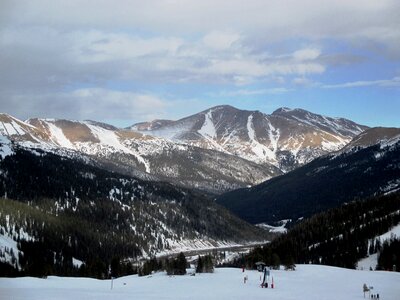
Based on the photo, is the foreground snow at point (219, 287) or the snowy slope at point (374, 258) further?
the snowy slope at point (374, 258)

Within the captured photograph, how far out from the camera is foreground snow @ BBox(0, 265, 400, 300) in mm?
65125

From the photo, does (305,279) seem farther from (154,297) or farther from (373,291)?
(154,297)

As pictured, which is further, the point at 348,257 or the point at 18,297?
the point at 348,257

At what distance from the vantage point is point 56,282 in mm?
80375

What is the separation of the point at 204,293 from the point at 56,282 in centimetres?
2456

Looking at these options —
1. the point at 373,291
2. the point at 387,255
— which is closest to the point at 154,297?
the point at 373,291

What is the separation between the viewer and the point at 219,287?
74.1m

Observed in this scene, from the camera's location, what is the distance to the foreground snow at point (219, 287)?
65125 millimetres

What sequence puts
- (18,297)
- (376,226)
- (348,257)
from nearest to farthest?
(18,297)
(348,257)
(376,226)

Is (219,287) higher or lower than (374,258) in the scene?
lower

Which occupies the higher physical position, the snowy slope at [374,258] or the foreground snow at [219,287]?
the snowy slope at [374,258]

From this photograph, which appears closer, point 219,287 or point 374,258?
point 219,287

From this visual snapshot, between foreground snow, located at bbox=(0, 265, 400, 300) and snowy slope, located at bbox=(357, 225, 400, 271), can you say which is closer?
foreground snow, located at bbox=(0, 265, 400, 300)

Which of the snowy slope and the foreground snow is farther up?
the snowy slope
